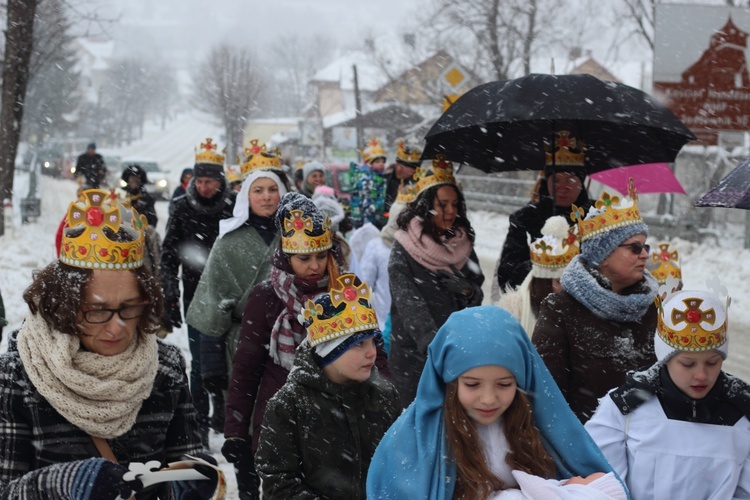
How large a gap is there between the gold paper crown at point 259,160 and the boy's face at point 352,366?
360cm

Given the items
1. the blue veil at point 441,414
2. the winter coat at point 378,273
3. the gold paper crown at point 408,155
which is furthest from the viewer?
the gold paper crown at point 408,155

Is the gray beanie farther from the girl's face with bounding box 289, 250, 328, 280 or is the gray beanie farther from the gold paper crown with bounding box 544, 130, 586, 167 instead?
the gold paper crown with bounding box 544, 130, 586, 167

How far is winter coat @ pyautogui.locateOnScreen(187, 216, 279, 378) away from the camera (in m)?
6.24

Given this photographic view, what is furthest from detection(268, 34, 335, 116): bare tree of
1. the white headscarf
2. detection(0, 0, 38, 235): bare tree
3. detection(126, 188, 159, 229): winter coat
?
the white headscarf

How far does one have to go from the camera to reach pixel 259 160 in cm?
746

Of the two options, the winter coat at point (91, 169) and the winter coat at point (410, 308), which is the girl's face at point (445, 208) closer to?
the winter coat at point (410, 308)

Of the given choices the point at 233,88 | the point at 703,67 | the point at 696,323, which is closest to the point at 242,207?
the point at 696,323

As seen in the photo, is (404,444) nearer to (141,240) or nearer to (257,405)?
(141,240)

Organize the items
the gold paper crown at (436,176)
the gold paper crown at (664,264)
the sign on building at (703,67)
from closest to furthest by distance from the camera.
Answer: the gold paper crown at (664,264) → the gold paper crown at (436,176) → the sign on building at (703,67)

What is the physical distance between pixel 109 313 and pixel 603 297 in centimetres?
220

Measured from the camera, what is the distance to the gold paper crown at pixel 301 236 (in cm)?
495

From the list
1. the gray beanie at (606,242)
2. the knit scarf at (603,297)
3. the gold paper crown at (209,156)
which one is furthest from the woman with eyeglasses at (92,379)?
the gold paper crown at (209,156)

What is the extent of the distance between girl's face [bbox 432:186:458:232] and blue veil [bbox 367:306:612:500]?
11.2ft

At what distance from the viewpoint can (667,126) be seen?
584 cm
